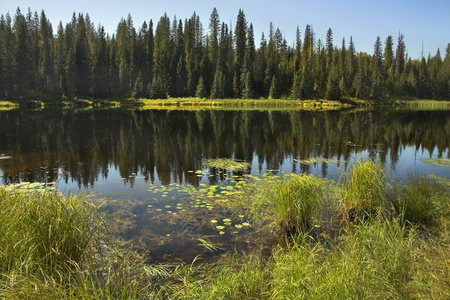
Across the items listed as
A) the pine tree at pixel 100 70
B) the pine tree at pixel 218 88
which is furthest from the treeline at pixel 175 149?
the pine tree at pixel 100 70

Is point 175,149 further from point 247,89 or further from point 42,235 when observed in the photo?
point 247,89

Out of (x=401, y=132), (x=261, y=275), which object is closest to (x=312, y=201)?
(x=261, y=275)

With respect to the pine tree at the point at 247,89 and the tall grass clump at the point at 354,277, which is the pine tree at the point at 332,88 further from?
the tall grass clump at the point at 354,277

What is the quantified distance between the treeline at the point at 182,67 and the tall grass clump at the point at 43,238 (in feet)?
216

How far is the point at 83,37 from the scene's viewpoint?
243 ft

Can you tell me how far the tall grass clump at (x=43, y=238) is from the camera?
3.34 meters

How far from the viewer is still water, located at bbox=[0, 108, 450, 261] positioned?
632cm

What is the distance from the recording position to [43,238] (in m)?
3.58

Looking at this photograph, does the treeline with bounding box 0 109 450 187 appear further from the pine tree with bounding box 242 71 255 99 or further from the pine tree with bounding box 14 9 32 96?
the pine tree with bounding box 14 9 32 96

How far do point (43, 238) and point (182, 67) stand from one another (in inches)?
2984

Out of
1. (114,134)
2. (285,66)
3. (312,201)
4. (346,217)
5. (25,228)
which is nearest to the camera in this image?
(25,228)

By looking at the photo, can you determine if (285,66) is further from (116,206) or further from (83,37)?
(116,206)

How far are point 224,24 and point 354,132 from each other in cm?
7262

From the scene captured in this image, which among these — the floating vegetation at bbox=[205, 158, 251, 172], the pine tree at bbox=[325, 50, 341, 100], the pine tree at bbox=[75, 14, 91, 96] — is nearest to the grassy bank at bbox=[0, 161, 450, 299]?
the floating vegetation at bbox=[205, 158, 251, 172]
